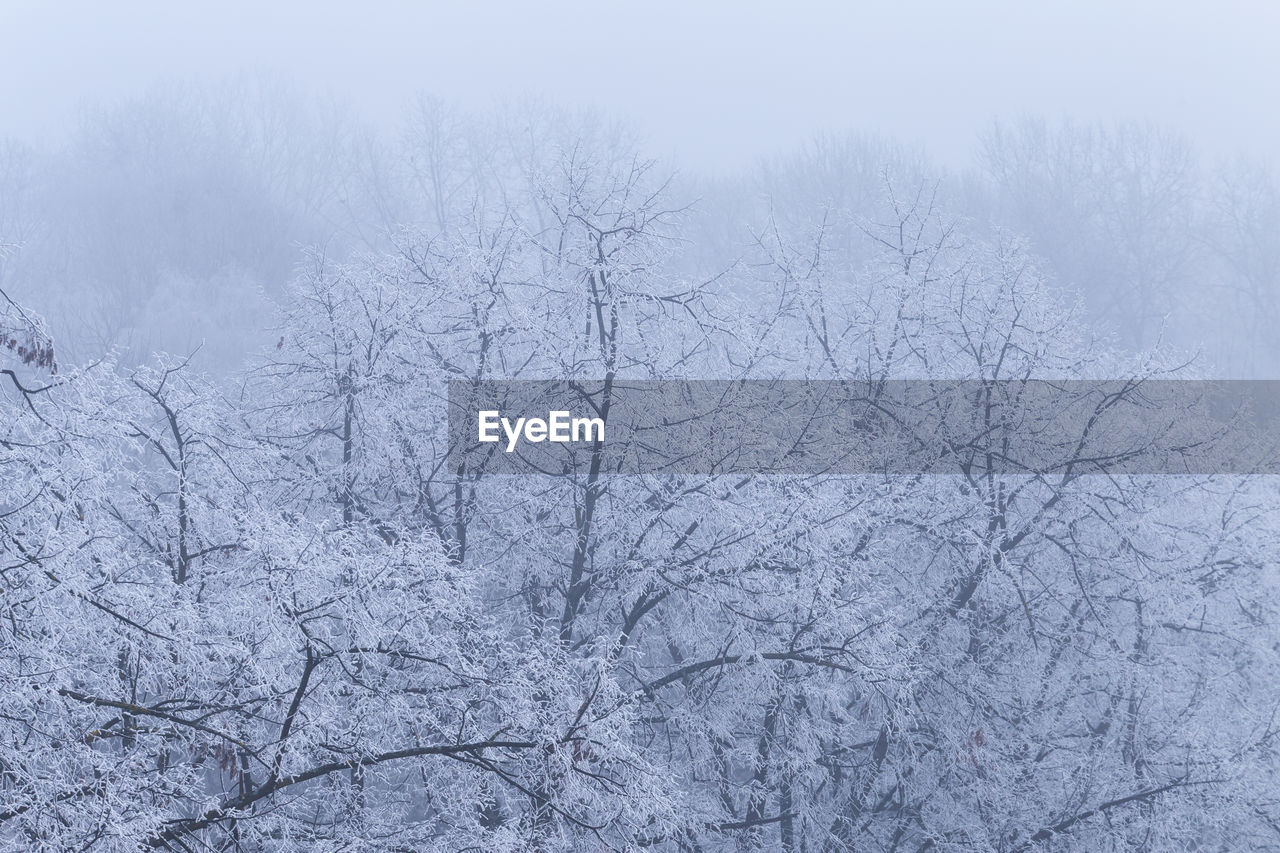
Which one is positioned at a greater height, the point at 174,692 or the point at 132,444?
the point at 132,444

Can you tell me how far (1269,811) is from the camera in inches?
402

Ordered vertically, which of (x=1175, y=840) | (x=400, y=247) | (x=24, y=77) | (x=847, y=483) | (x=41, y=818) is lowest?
(x=1175, y=840)

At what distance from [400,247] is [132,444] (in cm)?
523

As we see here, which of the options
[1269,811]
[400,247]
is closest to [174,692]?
[400,247]

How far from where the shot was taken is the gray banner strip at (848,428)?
10.3 m

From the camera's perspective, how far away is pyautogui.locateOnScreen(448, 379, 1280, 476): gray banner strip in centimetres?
1032

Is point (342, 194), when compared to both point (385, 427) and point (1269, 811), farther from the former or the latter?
point (1269, 811)

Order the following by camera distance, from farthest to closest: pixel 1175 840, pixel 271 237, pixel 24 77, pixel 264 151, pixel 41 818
→ pixel 24 77 < pixel 264 151 < pixel 271 237 < pixel 1175 840 < pixel 41 818

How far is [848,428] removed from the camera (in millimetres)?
11430

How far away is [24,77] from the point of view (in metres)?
70.3

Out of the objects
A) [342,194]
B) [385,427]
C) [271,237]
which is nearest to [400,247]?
[385,427]

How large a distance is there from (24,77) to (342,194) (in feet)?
111

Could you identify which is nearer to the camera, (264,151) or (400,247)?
(400,247)

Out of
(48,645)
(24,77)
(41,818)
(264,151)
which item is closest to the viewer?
(41,818)
